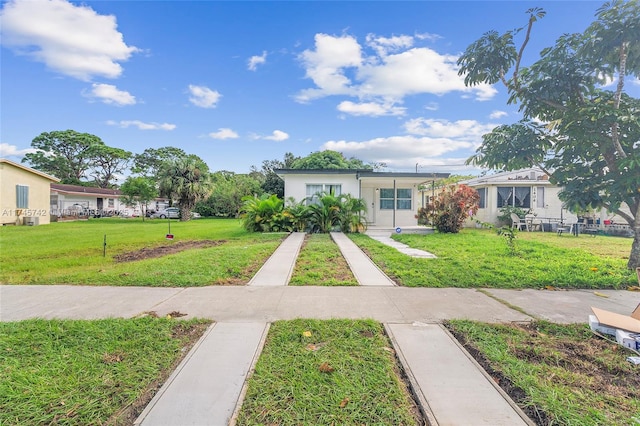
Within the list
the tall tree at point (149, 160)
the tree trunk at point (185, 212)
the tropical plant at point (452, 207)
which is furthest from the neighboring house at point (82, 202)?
the tropical plant at point (452, 207)

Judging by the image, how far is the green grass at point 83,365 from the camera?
1972 mm

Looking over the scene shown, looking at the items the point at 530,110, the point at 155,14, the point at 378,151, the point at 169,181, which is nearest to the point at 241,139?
the point at 169,181

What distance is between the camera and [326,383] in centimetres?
229

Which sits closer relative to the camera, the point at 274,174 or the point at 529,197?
the point at 529,197

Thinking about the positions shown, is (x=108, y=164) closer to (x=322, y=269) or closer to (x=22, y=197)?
(x=22, y=197)

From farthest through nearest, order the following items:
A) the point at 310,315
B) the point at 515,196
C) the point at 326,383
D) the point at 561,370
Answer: the point at 515,196 → the point at 310,315 → the point at 561,370 → the point at 326,383

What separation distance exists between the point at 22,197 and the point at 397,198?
81.5 ft

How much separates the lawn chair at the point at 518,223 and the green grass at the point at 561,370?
596 inches

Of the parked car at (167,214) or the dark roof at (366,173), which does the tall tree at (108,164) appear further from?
the dark roof at (366,173)

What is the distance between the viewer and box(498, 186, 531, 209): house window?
18.2m

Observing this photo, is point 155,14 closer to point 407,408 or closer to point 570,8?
point 570,8

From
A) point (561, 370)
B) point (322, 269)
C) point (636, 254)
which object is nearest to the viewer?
point (561, 370)

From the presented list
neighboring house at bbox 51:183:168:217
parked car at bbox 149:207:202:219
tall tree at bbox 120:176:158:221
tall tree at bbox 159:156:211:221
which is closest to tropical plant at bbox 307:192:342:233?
tall tree at bbox 159:156:211:221

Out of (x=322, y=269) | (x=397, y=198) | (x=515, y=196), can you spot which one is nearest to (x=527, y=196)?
(x=515, y=196)
